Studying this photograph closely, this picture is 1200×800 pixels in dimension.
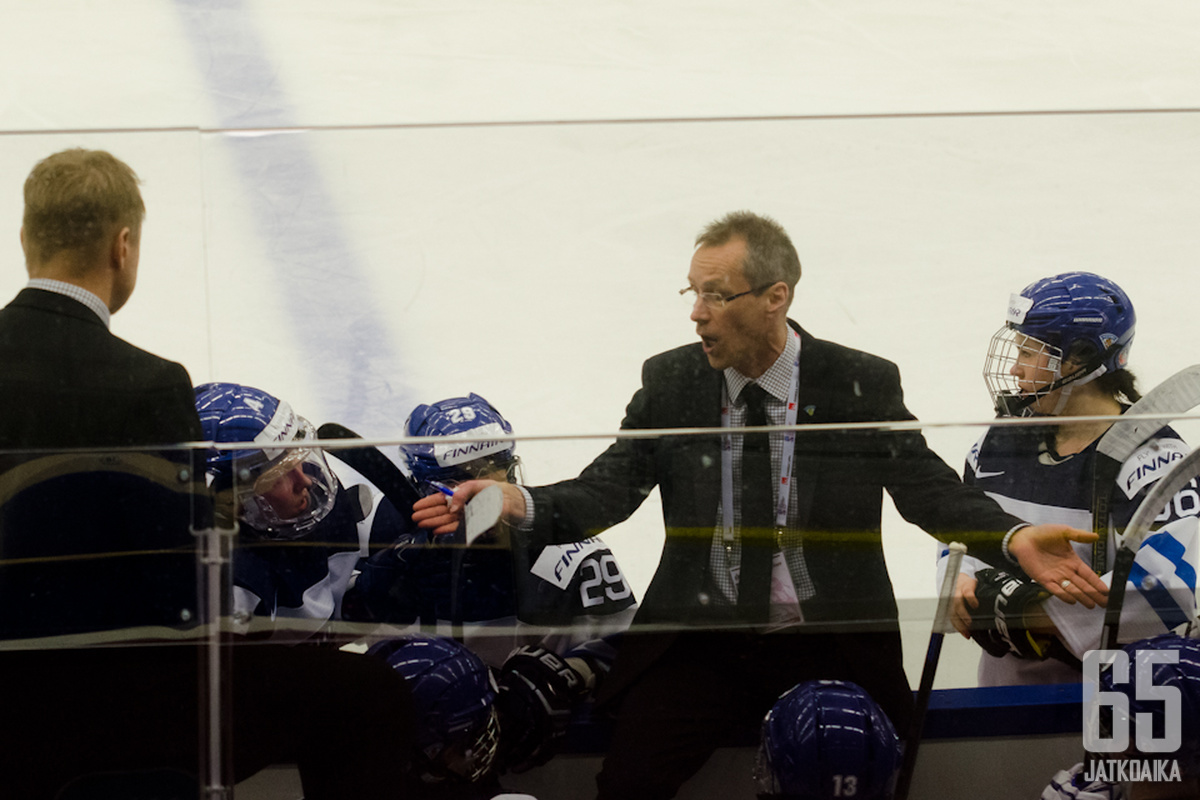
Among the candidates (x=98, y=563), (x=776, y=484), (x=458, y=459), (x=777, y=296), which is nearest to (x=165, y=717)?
(x=98, y=563)

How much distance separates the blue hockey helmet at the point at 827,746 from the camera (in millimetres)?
1413

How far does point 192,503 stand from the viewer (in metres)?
1.31

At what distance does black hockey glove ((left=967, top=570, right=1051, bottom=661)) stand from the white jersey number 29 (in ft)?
1.35

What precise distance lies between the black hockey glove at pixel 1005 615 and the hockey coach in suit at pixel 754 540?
26 mm

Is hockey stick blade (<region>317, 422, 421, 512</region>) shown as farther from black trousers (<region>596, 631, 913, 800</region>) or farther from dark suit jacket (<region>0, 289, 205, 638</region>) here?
black trousers (<region>596, 631, 913, 800</region>)

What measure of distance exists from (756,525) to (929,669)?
0.28 m

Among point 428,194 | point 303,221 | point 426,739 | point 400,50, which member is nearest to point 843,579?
point 426,739

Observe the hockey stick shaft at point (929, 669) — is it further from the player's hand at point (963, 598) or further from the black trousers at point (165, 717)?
the black trousers at point (165, 717)

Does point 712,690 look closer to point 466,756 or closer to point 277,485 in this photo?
point 466,756

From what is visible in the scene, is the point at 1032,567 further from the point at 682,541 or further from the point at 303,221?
the point at 303,221

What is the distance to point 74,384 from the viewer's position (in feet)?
4.27

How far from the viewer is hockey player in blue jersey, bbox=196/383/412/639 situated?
1.31 meters

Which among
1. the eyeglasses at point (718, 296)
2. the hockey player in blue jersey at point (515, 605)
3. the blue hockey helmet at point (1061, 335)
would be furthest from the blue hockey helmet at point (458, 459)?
the blue hockey helmet at point (1061, 335)

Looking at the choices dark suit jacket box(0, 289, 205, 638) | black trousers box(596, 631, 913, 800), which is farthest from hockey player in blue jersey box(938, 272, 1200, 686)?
dark suit jacket box(0, 289, 205, 638)
